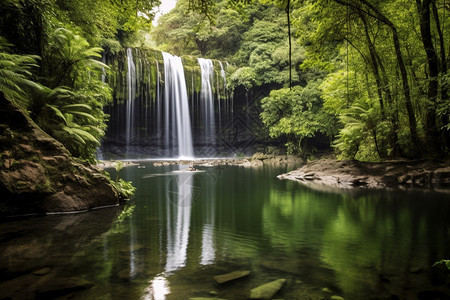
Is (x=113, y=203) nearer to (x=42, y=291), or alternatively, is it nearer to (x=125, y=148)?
(x=42, y=291)

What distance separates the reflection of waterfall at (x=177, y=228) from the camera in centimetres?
313

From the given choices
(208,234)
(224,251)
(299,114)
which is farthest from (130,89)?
(224,251)

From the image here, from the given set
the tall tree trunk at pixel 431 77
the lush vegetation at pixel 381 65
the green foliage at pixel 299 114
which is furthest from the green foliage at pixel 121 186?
the green foliage at pixel 299 114

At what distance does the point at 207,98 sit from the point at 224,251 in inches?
996

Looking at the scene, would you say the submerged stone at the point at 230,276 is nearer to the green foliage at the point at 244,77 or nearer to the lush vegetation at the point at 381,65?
the lush vegetation at the point at 381,65

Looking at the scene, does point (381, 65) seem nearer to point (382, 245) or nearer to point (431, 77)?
point (431, 77)

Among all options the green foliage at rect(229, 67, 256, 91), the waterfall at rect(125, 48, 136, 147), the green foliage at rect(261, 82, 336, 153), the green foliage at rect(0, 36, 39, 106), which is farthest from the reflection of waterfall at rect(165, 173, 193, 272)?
the green foliage at rect(229, 67, 256, 91)

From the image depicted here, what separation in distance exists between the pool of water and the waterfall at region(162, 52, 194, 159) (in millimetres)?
21148

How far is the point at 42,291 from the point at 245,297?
173 cm

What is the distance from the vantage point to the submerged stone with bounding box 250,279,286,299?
7.60 ft

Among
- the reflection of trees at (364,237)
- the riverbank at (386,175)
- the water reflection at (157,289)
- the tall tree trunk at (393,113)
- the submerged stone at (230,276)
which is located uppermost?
the tall tree trunk at (393,113)

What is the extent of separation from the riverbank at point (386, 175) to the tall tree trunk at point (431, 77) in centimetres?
76

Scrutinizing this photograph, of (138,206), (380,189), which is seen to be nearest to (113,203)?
(138,206)

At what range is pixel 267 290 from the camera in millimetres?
2391
